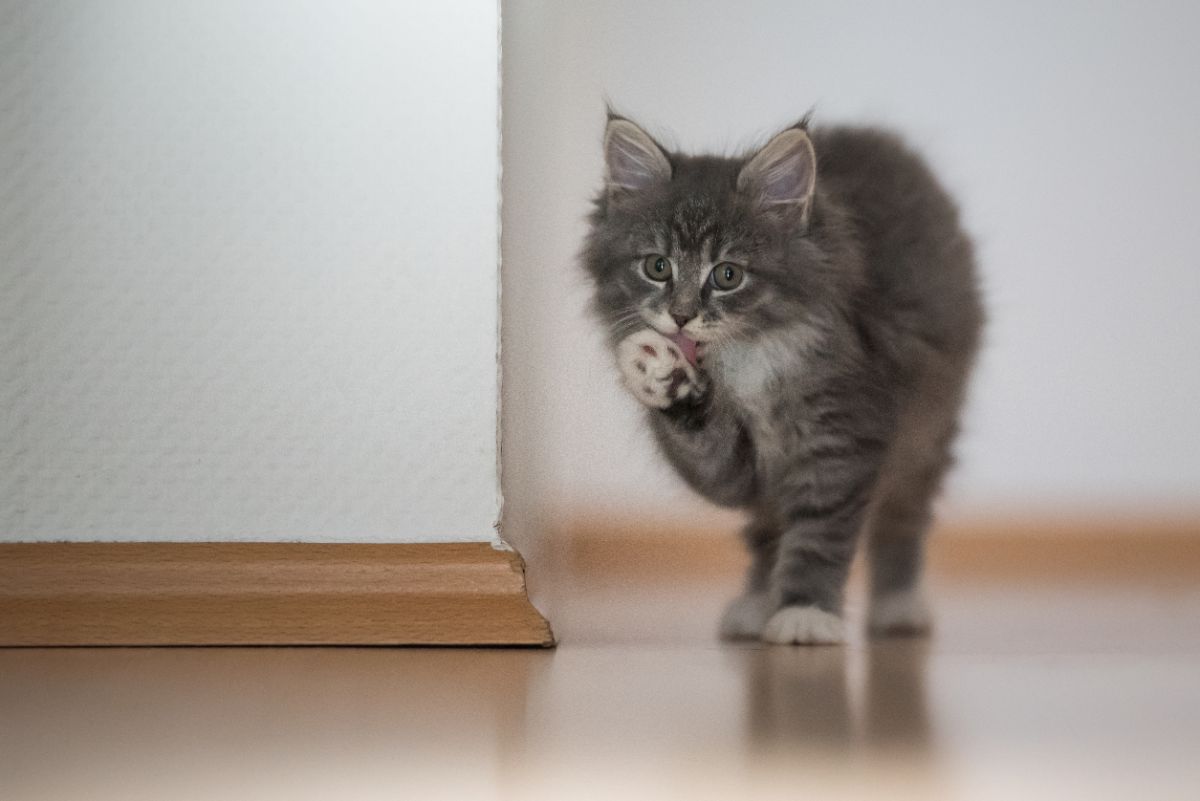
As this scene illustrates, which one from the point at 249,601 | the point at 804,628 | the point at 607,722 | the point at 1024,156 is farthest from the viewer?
the point at 1024,156

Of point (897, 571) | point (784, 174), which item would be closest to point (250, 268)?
point (784, 174)

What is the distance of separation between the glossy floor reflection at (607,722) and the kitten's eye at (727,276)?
1.70 ft

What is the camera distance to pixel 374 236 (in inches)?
57.6

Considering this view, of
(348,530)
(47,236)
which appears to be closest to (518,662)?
(348,530)

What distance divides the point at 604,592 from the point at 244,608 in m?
0.83

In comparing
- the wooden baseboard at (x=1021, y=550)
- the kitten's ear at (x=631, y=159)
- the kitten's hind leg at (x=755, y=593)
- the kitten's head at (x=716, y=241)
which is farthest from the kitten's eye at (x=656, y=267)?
the wooden baseboard at (x=1021, y=550)

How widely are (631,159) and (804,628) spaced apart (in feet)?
2.43

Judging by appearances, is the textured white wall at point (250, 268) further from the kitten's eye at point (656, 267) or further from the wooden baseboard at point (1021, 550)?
the wooden baseboard at point (1021, 550)

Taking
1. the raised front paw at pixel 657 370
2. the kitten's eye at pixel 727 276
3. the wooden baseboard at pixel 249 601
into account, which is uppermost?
the kitten's eye at pixel 727 276

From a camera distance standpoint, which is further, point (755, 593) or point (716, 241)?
point (755, 593)

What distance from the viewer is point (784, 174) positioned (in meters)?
1.70

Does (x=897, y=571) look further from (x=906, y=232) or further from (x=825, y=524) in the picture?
(x=906, y=232)

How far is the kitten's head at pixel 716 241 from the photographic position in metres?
1.67

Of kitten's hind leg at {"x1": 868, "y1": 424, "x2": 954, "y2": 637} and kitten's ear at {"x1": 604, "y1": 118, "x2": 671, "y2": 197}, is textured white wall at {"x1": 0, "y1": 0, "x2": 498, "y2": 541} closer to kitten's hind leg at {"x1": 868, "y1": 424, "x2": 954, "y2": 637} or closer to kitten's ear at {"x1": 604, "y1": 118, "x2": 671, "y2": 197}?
kitten's ear at {"x1": 604, "y1": 118, "x2": 671, "y2": 197}
